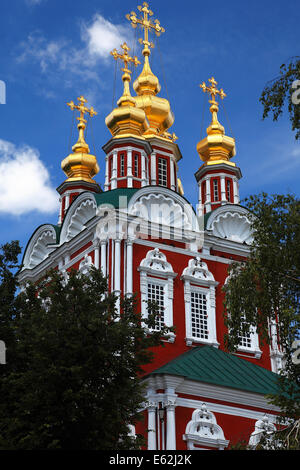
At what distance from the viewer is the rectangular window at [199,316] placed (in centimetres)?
2244

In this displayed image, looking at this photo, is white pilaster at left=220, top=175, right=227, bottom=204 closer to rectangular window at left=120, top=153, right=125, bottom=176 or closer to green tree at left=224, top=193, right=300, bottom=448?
rectangular window at left=120, top=153, right=125, bottom=176

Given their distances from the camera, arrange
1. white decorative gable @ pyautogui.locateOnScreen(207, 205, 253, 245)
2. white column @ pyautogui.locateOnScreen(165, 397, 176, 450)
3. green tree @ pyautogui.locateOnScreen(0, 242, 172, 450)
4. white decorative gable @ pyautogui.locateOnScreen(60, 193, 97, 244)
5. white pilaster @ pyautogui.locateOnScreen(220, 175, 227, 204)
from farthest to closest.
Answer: white pilaster @ pyautogui.locateOnScreen(220, 175, 227, 204) < white decorative gable @ pyautogui.locateOnScreen(207, 205, 253, 245) < white decorative gable @ pyautogui.locateOnScreen(60, 193, 97, 244) < white column @ pyautogui.locateOnScreen(165, 397, 176, 450) < green tree @ pyautogui.locateOnScreen(0, 242, 172, 450)

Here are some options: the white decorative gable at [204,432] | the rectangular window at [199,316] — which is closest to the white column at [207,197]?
the rectangular window at [199,316]

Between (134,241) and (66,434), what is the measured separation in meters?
10.0

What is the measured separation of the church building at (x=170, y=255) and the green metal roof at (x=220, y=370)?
0.13 ft

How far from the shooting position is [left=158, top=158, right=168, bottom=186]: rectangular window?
2702cm

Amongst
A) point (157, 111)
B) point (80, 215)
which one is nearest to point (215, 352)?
point (80, 215)

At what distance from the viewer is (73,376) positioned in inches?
506

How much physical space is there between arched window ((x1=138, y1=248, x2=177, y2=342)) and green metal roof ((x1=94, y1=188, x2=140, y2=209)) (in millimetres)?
1798

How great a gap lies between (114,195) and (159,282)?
2.93 meters

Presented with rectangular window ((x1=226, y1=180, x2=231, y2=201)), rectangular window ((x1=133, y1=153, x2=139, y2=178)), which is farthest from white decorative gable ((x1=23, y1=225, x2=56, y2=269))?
rectangular window ((x1=226, y1=180, x2=231, y2=201))

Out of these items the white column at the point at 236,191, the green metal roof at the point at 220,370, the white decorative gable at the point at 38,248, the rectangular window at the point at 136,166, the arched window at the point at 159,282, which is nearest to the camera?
the green metal roof at the point at 220,370

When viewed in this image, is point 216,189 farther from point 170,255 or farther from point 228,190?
point 170,255

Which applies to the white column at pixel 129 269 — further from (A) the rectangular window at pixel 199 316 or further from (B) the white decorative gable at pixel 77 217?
(B) the white decorative gable at pixel 77 217
